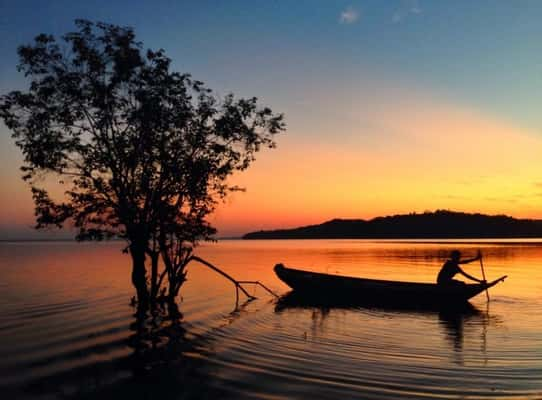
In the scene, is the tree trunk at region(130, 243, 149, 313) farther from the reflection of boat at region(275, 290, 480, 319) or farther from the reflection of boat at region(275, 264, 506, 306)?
the reflection of boat at region(275, 264, 506, 306)

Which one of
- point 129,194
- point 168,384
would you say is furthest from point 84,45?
point 168,384

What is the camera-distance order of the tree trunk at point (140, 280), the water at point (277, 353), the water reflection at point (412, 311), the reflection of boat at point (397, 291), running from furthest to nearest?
the reflection of boat at point (397, 291) → the tree trunk at point (140, 280) → the water reflection at point (412, 311) → the water at point (277, 353)

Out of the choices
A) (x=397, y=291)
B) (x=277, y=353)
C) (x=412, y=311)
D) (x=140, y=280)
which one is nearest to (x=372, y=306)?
(x=397, y=291)

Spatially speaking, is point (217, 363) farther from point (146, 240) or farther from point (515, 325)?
point (515, 325)

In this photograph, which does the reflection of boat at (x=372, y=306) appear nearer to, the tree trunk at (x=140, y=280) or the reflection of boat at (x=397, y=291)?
the reflection of boat at (x=397, y=291)

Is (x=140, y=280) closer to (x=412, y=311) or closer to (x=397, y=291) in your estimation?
(x=397, y=291)

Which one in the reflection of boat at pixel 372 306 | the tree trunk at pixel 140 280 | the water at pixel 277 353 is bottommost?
the reflection of boat at pixel 372 306

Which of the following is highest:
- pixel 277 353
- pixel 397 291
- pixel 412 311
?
pixel 397 291

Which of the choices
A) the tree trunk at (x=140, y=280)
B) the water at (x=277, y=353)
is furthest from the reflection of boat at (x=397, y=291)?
the tree trunk at (x=140, y=280)

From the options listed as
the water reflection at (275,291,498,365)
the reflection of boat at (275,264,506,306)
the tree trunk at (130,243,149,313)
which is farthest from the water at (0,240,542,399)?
the reflection of boat at (275,264,506,306)

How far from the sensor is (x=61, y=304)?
29859 mm

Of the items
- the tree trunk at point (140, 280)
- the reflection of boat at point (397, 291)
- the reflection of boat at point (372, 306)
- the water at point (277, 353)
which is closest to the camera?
the water at point (277, 353)

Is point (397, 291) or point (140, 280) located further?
point (397, 291)

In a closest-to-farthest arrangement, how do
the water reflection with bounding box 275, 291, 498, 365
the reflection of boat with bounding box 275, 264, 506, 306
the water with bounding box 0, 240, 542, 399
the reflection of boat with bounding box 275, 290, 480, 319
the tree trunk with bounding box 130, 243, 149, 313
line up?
1. the water with bounding box 0, 240, 542, 399
2. the water reflection with bounding box 275, 291, 498, 365
3. the tree trunk with bounding box 130, 243, 149, 313
4. the reflection of boat with bounding box 275, 290, 480, 319
5. the reflection of boat with bounding box 275, 264, 506, 306
